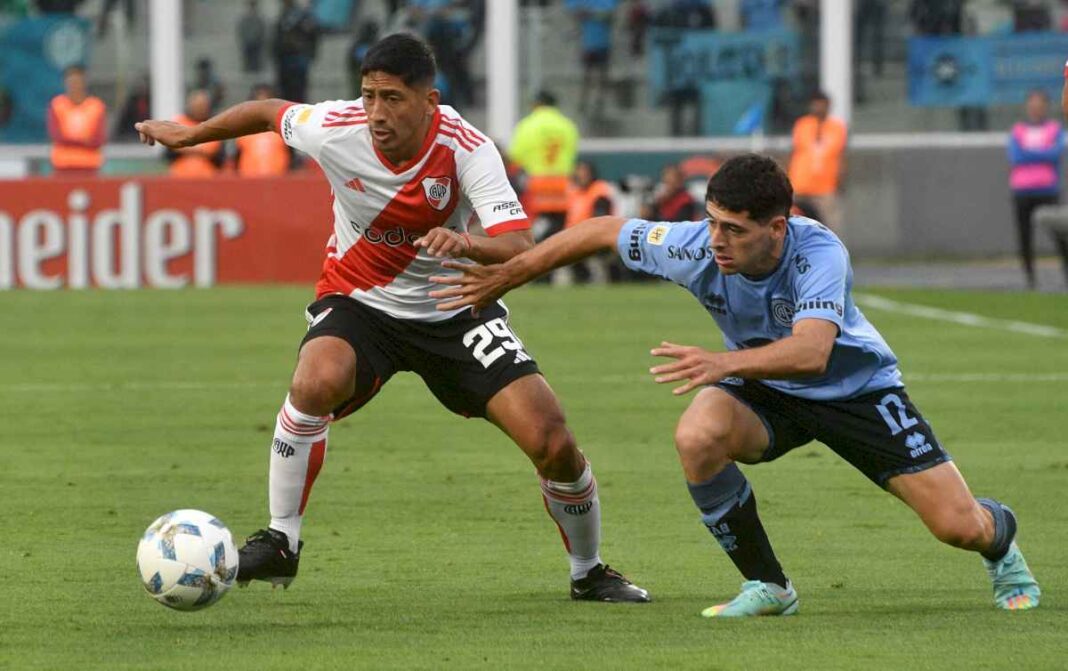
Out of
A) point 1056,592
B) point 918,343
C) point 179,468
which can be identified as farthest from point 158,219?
point 1056,592

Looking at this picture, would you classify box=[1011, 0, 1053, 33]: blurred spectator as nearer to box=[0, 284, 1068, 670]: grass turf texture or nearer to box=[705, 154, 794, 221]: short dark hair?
box=[0, 284, 1068, 670]: grass turf texture

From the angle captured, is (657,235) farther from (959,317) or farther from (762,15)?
(762,15)

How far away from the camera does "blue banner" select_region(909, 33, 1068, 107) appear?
2938 centimetres

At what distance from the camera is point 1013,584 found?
6629mm

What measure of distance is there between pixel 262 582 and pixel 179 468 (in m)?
2.87

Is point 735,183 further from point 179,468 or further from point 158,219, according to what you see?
point 158,219

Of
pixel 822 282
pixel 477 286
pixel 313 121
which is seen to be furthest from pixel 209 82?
pixel 822 282

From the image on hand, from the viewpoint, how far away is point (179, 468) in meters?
10.1

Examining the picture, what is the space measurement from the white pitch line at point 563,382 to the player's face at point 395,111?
675cm

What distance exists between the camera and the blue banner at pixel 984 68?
29375 mm

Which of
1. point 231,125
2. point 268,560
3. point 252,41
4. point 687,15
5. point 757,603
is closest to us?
point 757,603

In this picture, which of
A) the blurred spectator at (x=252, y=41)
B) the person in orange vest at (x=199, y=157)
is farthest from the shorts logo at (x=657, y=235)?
the blurred spectator at (x=252, y=41)

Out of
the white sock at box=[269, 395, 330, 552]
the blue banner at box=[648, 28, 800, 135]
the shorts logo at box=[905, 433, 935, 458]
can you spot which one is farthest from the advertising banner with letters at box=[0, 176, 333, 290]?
the shorts logo at box=[905, 433, 935, 458]

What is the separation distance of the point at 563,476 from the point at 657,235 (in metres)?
0.95
